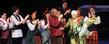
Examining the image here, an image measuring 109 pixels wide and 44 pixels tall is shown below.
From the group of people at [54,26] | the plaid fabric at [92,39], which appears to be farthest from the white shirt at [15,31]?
the plaid fabric at [92,39]

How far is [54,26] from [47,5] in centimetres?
23

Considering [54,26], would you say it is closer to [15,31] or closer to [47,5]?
[47,5]

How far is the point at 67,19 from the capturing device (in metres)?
4.29

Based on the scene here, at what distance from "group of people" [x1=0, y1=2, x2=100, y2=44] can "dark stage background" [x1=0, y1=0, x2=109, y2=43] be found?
44 mm

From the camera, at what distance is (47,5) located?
425 cm

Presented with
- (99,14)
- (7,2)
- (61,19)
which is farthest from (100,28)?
(7,2)

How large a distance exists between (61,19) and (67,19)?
0.21ft

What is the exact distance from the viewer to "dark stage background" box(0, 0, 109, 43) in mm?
4250

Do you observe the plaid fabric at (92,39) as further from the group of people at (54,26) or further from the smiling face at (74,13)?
the smiling face at (74,13)

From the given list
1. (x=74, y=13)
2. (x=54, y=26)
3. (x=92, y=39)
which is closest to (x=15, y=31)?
(x=54, y=26)

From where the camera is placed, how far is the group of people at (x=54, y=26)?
168 inches

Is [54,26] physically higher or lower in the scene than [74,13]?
lower

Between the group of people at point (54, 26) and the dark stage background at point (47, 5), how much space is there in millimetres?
44

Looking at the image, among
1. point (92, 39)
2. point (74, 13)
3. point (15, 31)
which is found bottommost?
point (92, 39)
